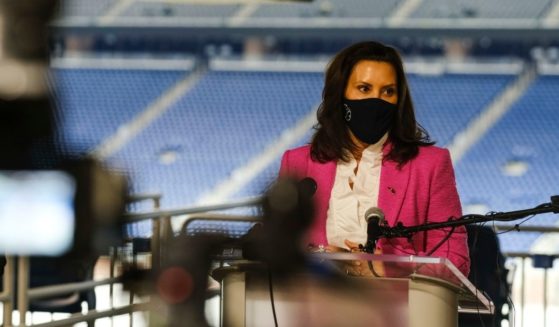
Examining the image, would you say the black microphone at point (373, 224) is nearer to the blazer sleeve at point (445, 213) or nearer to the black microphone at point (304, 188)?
the blazer sleeve at point (445, 213)

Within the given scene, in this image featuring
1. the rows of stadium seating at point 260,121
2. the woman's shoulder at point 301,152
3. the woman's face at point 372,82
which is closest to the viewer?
the woman's face at point 372,82

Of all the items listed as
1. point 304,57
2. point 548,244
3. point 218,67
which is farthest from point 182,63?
point 548,244

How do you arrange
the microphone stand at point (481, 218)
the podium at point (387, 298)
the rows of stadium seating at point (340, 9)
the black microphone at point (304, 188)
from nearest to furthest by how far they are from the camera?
the black microphone at point (304, 188) → the podium at point (387, 298) → the microphone stand at point (481, 218) → the rows of stadium seating at point (340, 9)

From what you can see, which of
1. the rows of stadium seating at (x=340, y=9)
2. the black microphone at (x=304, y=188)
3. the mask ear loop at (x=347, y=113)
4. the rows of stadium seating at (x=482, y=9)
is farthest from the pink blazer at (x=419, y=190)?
the rows of stadium seating at (x=482, y=9)

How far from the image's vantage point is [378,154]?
2.21m

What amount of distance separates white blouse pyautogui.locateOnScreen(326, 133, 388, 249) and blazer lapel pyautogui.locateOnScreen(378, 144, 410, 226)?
0.01 metres

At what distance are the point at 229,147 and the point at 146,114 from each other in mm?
1619

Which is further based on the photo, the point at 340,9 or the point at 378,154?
the point at 340,9

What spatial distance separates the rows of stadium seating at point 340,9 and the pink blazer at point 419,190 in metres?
13.2

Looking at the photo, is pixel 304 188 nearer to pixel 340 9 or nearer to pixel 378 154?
pixel 378 154

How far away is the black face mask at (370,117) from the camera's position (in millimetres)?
2121

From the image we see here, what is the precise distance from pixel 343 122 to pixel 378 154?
11 centimetres

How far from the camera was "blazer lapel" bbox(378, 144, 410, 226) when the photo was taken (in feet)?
7.13

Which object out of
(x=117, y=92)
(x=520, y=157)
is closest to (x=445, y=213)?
(x=520, y=157)
